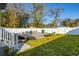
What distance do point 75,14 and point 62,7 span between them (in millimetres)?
189

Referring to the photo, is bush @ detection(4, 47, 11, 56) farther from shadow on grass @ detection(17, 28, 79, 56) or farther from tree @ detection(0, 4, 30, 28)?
tree @ detection(0, 4, 30, 28)

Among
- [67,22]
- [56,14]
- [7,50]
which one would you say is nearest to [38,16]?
[56,14]

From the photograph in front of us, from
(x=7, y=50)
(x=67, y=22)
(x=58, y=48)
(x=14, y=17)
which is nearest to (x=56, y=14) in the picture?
(x=67, y=22)

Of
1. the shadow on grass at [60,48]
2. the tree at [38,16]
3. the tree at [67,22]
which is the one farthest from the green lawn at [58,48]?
the tree at [38,16]

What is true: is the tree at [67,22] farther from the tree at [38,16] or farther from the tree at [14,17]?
the tree at [14,17]

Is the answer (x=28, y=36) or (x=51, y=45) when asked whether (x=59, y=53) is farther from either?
(x=28, y=36)

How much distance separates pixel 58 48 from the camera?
3.25 metres

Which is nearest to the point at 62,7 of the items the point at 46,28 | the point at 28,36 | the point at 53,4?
the point at 53,4

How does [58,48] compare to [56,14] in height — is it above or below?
below

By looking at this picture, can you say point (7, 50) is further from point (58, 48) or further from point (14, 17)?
point (58, 48)

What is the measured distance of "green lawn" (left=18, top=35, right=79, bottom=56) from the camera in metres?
3.23

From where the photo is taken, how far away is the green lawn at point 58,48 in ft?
10.6

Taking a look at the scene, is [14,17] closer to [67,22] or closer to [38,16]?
[38,16]

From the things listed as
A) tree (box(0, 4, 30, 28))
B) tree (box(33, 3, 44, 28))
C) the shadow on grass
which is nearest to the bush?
the shadow on grass
